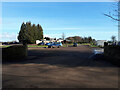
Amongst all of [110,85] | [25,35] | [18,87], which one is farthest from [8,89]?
[25,35]

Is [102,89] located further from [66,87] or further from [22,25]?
[22,25]

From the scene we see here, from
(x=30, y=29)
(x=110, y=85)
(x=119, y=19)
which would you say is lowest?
(x=110, y=85)

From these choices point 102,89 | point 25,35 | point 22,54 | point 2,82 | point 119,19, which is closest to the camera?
point 102,89

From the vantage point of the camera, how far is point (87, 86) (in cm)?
553

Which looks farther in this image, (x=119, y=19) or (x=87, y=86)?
(x=119, y=19)

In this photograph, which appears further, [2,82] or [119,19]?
[119,19]

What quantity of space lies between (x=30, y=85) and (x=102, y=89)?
9.27ft

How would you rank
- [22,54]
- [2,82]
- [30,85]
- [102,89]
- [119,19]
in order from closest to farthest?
[102,89]
[30,85]
[2,82]
[119,19]
[22,54]

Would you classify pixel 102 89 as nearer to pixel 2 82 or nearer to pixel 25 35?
pixel 2 82

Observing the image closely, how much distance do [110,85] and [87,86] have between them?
99cm

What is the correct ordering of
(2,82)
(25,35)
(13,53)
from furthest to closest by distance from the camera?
(25,35)
(13,53)
(2,82)

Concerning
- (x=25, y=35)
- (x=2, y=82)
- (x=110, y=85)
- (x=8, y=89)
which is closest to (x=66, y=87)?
(x=110, y=85)

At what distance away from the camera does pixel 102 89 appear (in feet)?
17.1

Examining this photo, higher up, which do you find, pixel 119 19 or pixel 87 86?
pixel 119 19
